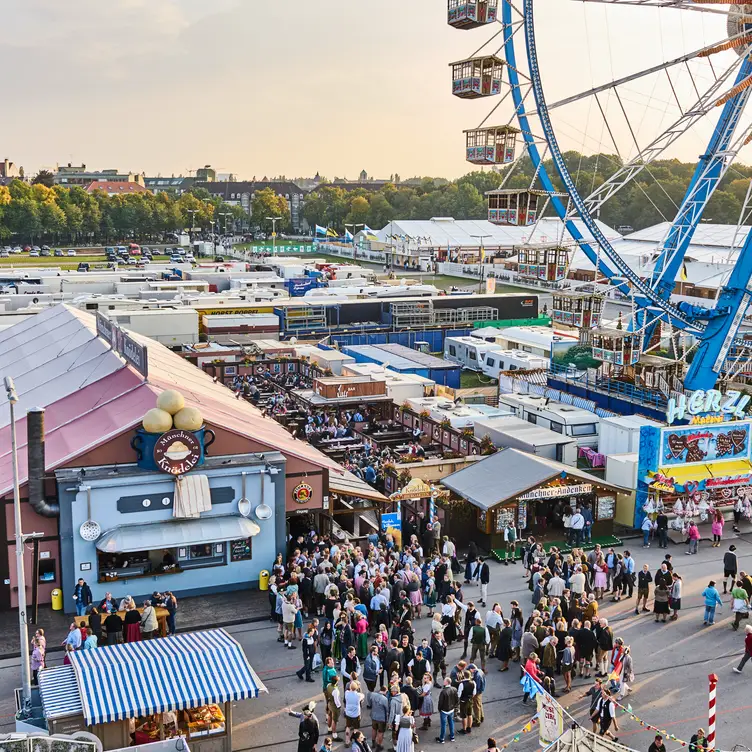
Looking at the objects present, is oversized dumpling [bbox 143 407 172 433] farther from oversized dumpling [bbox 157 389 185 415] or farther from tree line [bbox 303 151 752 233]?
tree line [bbox 303 151 752 233]

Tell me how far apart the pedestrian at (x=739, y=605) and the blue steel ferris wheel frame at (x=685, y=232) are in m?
16.1

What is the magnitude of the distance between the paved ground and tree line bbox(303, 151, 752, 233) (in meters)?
105

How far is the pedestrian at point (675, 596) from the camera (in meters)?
19.5

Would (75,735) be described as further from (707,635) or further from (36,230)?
(36,230)

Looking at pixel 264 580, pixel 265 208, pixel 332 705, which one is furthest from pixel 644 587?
pixel 265 208

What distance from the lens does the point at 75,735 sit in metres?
12.5

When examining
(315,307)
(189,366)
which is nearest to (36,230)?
(315,307)

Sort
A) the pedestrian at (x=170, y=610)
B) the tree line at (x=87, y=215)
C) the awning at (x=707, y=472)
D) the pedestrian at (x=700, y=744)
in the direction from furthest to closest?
the tree line at (x=87, y=215) < the awning at (x=707, y=472) < the pedestrian at (x=170, y=610) < the pedestrian at (x=700, y=744)

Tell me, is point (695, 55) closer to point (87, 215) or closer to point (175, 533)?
point (175, 533)

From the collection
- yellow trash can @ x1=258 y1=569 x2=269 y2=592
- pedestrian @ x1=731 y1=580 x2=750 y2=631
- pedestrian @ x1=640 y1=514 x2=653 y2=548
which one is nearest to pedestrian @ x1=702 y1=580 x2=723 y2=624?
pedestrian @ x1=731 y1=580 x2=750 y2=631

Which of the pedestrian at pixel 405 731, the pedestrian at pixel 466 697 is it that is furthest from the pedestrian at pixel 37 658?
the pedestrian at pixel 466 697

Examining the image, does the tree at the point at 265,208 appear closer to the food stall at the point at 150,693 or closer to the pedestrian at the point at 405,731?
the food stall at the point at 150,693

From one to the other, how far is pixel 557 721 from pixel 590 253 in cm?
2682

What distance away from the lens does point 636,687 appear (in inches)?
663
